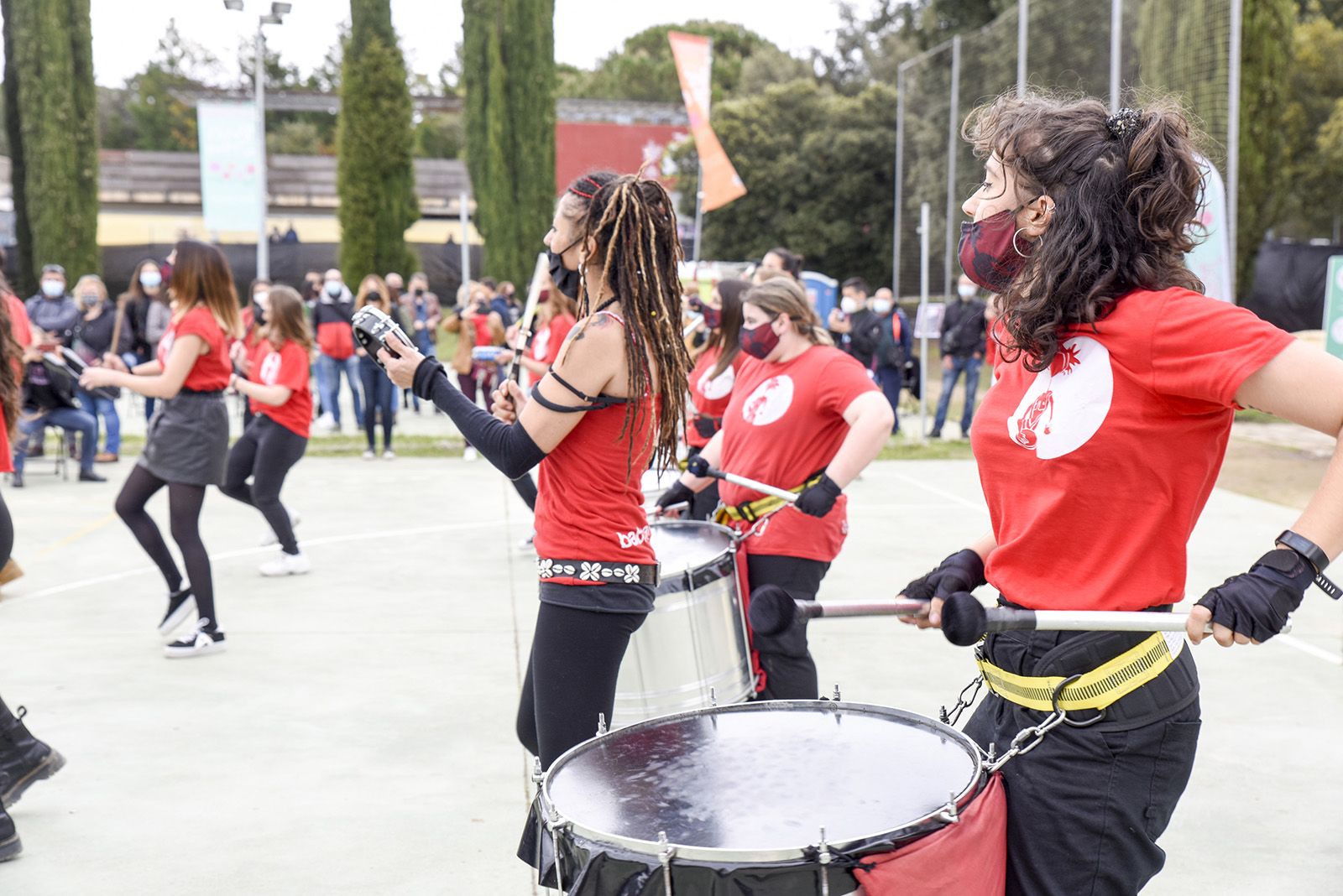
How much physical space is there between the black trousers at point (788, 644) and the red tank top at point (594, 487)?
130cm

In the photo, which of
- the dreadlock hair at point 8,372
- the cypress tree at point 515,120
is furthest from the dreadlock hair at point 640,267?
the cypress tree at point 515,120

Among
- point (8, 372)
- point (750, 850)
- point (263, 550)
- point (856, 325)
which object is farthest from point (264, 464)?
point (856, 325)

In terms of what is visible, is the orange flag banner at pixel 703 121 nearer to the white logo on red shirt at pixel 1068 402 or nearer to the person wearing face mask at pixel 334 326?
the person wearing face mask at pixel 334 326

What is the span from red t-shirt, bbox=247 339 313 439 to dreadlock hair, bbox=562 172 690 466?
14.6 ft

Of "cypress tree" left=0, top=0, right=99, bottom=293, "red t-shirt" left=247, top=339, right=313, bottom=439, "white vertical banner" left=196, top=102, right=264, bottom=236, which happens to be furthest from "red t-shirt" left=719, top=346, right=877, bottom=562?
"cypress tree" left=0, top=0, right=99, bottom=293

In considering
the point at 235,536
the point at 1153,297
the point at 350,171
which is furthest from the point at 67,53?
the point at 1153,297

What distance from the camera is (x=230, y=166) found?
17875mm

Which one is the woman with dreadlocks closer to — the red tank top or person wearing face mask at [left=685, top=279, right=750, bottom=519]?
the red tank top

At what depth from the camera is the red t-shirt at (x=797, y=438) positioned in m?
4.28

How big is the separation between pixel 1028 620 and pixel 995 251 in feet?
2.09

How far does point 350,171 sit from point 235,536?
18.1 meters

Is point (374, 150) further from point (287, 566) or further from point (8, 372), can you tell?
point (8, 372)

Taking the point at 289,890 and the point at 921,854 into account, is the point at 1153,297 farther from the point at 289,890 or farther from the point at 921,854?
the point at 289,890

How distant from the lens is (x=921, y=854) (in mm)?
1717
